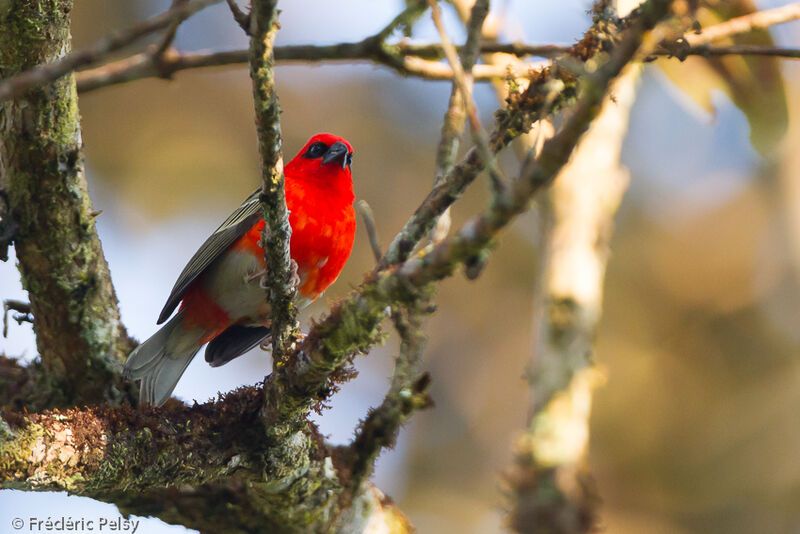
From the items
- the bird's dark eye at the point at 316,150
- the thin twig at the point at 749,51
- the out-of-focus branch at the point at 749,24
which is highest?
the bird's dark eye at the point at 316,150

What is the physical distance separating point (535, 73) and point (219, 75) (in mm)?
6802

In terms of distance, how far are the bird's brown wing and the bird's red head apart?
635 mm

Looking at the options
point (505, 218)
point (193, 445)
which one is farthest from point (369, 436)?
point (505, 218)

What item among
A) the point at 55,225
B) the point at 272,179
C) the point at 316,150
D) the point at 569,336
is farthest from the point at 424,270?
the point at 316,150

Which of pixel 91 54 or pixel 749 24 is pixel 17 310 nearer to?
pixel 91 54

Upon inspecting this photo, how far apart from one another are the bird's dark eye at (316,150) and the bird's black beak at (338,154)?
10 cm

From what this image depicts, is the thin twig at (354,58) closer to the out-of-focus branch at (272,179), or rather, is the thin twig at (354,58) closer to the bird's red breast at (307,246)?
the bird's red breast at (307,246)

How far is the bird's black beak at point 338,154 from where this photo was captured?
523 cm

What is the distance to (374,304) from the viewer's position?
8.46 ft

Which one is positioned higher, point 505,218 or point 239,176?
→ point 239,176

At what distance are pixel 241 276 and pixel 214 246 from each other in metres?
0.28

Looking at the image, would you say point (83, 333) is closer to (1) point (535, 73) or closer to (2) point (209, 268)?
(2) point (209, 268)

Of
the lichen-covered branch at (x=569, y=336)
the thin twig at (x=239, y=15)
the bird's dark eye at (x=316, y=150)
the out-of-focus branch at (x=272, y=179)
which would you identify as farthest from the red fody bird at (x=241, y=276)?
the thin twig at (x=239, y=15)

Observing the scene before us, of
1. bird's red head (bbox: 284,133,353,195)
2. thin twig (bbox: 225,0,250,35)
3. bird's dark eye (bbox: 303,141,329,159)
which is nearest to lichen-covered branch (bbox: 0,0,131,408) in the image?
thin twig (bbox: 225,0,250,35)
